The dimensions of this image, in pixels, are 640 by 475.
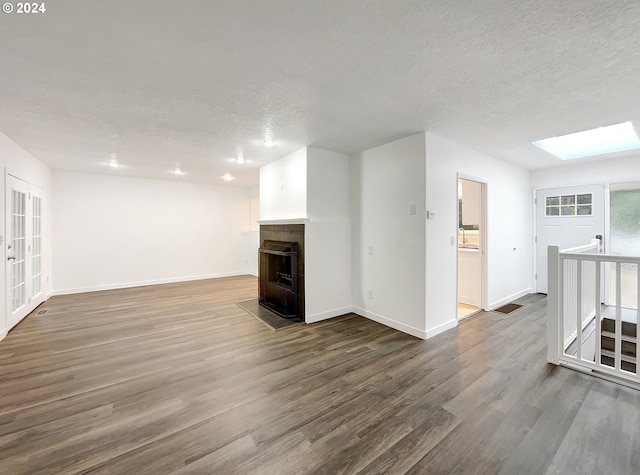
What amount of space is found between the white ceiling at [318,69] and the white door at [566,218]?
2.29 m

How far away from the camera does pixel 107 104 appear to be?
2570mm

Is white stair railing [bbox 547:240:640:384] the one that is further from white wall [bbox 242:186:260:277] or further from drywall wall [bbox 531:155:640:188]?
white wall [bbox 242:186:260:277]

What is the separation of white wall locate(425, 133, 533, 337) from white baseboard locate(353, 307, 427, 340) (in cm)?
12

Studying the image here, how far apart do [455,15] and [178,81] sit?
2030mm

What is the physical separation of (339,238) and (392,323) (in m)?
1.48

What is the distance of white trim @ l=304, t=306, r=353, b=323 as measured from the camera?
154 inches

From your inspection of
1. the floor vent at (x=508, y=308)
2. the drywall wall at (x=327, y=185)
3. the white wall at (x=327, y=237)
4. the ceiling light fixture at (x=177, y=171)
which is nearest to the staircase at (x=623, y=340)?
the floor vent at (x=508, y=308)

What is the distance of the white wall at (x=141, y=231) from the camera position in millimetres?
5703

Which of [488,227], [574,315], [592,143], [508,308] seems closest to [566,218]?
[592,143]

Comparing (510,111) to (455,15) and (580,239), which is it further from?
(580,239)

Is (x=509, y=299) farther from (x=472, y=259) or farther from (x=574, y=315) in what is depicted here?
(x=574, y=315)

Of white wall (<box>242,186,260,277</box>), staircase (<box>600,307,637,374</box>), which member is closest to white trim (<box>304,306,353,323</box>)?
staircase (<box>600,307,637,374</box>)

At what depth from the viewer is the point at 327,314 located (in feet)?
13.4

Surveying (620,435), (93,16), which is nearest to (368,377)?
(620,435)
